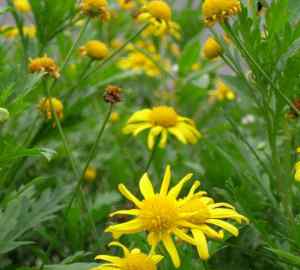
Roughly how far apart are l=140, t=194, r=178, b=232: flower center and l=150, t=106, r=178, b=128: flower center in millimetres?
583

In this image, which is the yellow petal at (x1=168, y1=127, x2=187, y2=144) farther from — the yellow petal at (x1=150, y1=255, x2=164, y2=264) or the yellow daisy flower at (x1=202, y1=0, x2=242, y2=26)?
the yellow petal at (x1=150, y1=255, x2=164, y2=264)

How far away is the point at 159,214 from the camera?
0.92 m

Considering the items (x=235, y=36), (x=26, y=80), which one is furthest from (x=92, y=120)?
(x=235, y=36)

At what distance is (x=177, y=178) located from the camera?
157 cm

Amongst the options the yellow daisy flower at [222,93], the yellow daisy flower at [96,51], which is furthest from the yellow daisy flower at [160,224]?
the yellow daisy flower at [222,93]

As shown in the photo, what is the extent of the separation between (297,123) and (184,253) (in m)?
0.56

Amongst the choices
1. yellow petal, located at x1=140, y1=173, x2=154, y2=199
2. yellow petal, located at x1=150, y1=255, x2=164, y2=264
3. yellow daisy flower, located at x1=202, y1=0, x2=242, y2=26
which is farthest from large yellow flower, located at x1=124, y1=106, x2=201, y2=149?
yellow petal, located at x1=150, y1=255, x2=164, y2=264

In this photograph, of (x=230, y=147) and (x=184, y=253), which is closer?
(x=184, y=253)

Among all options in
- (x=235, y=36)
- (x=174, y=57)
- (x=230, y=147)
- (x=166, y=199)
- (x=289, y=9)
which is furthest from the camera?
(x=174, y=57)

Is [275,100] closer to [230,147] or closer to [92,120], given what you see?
[230,147]

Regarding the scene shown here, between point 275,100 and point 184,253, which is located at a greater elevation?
point 275,100

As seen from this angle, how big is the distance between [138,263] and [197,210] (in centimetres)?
10

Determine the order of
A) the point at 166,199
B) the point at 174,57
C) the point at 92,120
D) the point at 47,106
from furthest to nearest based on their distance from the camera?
the point at 174,57 → the point at 92,120 → the point at 47,106 → the point at 166,199

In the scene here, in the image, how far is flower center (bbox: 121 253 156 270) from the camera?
0.91 m
